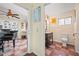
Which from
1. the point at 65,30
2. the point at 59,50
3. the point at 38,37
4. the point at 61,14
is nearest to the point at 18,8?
the point at 38,37

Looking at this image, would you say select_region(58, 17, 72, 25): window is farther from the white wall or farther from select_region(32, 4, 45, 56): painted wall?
select_region(32, 4, 45, 56): painted wall

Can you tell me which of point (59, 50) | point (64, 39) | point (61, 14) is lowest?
point (59, 50)

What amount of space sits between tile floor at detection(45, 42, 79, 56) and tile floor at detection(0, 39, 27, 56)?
0.42 meters

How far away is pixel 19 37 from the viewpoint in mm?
2152

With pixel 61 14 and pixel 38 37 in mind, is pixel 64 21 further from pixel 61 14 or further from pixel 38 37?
pixel 38 37

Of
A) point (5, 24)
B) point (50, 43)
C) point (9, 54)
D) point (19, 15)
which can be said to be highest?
point (19, 15)

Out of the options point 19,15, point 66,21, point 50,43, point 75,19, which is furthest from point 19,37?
point 75,19

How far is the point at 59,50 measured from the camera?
209 centimetres

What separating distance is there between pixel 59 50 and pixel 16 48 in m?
0.74

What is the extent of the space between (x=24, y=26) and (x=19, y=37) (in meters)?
0.21

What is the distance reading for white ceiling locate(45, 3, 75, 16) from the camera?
2068mm

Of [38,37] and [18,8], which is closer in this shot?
[18,8]

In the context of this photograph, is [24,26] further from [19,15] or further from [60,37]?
[60,37]

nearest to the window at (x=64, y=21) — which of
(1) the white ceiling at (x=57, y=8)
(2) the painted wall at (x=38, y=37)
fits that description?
(1) the white ceiling at (x=57, y=8)
